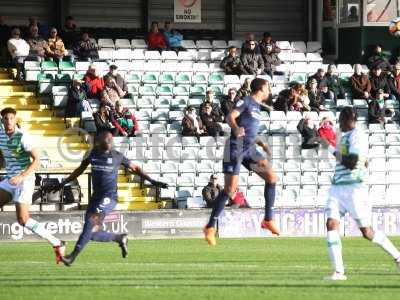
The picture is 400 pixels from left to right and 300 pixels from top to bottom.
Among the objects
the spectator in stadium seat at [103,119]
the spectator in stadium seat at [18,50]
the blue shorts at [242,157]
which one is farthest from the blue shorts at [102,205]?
the spectator in stadium seat at [18,50]

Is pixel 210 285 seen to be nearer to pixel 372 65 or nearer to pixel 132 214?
pixel 132 214

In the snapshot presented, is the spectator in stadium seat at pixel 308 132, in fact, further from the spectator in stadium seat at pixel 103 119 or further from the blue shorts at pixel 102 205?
the blue shorts at pixel 102 205

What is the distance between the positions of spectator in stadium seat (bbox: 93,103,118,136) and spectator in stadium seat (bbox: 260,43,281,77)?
585 cm

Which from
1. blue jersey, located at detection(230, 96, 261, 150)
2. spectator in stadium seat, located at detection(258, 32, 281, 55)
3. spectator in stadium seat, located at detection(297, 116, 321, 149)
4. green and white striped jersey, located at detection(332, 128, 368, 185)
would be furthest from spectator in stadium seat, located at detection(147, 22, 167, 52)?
green and white striped jersey, located at detection(332, 128, 368, 185)

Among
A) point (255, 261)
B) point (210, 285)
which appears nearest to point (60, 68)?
point (255, 261)

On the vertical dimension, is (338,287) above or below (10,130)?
below

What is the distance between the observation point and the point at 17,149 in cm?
1678

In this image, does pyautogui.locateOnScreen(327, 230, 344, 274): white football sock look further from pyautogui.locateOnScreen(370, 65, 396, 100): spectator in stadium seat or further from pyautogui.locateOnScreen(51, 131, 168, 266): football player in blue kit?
pyautogui.locateOnScreen(370, 65, 396, 100): spectator in stadium seat

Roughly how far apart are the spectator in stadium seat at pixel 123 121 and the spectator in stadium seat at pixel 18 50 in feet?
10.4

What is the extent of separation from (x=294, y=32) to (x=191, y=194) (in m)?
10.3

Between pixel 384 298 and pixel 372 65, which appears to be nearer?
pixel 384 298

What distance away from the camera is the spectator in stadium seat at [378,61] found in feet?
111

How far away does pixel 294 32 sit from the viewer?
123 ft

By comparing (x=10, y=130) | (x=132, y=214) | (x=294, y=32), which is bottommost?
(x=132, y=214)
